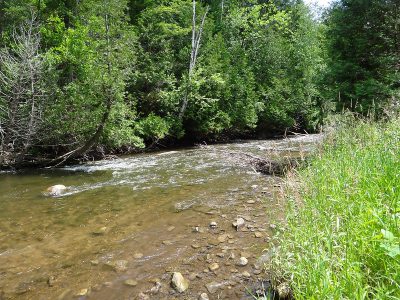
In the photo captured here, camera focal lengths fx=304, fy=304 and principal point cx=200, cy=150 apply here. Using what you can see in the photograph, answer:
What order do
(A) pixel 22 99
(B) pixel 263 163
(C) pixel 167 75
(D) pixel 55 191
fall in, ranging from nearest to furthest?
(D) pixel 55 191
(B) pixel 263 163
(A) pixel 22 99
(C) pixel 167 75

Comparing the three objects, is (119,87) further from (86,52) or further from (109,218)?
(109,218)

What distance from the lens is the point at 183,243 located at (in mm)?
4742

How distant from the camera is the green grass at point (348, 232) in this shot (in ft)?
6.99

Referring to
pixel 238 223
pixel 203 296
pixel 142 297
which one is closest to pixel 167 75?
pixel 238 223

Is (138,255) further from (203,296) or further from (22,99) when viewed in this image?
(22,99)

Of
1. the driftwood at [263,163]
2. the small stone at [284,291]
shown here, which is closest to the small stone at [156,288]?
the small stone at [284,291]

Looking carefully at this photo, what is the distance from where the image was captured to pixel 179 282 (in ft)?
12.0

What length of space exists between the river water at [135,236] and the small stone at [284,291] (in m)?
0.60

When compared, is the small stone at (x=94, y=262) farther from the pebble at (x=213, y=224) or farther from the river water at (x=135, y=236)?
the pebble at (x=213, y=224)

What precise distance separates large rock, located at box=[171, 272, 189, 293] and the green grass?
1.18 metres

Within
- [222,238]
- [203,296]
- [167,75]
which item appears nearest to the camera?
[203,296]

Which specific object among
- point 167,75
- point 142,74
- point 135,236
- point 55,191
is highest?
point 142,74

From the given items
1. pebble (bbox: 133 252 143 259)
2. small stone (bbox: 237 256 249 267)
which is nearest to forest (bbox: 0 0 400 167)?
small stone (bbox: 237 256 249 267)

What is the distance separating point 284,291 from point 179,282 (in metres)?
1.33
